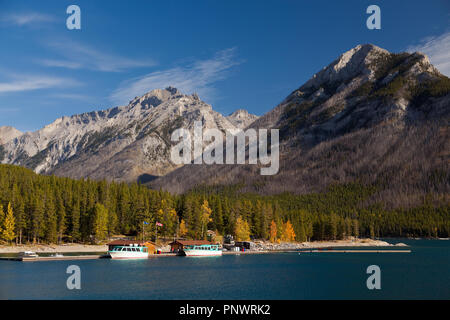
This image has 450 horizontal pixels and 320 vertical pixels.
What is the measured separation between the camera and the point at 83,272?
287 feet

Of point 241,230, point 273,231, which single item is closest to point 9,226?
point 241,230

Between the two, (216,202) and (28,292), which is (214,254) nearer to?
(216,202)

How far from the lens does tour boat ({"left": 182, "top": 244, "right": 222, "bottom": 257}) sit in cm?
14212

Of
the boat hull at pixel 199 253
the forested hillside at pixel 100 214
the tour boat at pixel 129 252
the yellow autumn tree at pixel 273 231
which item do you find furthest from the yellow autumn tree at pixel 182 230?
the tour boat at pixel 129 252

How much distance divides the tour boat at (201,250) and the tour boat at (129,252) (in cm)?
1700

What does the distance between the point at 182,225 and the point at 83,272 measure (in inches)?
3617

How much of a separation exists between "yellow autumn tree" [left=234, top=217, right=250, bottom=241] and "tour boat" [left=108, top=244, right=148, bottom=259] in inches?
2312

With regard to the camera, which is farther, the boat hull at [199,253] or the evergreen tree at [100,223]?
the evergreen tree at [100,223]

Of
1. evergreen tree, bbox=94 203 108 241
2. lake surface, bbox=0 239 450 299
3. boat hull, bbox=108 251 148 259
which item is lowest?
boat hull, bbox=108 251 148 259

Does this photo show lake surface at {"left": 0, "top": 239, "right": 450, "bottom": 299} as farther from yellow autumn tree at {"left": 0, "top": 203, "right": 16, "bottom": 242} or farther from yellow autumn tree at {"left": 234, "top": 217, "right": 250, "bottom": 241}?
yellow autumn tree at {"left": 234, "top": 217, "right": 250, "bottom": 241}

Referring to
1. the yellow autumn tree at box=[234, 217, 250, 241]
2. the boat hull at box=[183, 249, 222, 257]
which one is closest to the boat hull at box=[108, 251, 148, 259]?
the boat hull at box=[183, 249, 222, 257]

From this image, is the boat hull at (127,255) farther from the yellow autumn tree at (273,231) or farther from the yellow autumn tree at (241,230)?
the yellow autumn tree at (273,231)

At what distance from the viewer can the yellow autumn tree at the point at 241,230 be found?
594ft

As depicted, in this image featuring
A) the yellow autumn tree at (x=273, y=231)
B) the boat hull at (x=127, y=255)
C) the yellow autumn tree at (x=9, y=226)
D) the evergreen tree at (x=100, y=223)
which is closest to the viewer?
the boat hull at (x=127, y=255)
